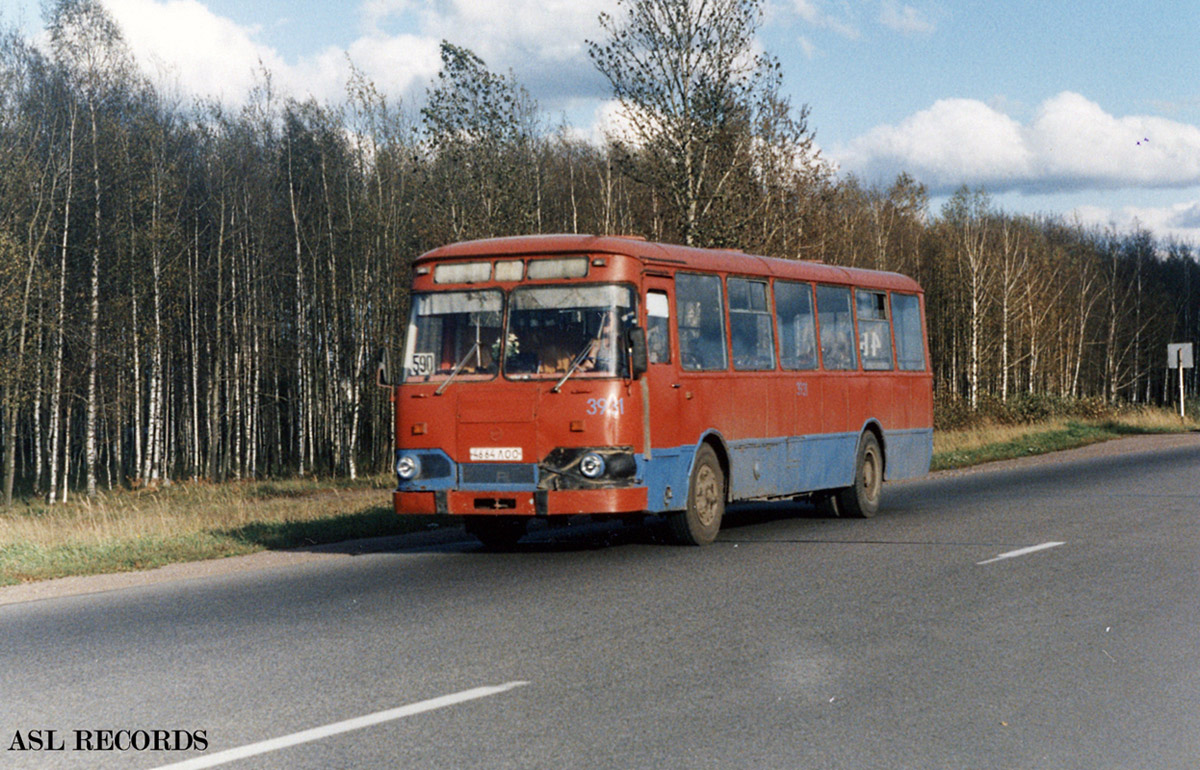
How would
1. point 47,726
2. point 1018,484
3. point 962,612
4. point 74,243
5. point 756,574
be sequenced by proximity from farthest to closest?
point 74,243 → point 1018,484 → point 756,574 → point 962,612 → point 47,726

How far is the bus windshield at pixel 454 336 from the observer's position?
12.9 metres

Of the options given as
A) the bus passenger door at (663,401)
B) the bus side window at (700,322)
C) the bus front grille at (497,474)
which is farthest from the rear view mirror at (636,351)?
the bus front grille at (497,474)

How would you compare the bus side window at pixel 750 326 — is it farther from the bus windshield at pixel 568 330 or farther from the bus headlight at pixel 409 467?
the bus headlight at pixel 409 467

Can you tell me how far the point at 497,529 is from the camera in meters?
14.2

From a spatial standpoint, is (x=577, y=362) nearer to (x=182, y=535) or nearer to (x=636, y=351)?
(x=636, y=351)

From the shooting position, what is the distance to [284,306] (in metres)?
51.4

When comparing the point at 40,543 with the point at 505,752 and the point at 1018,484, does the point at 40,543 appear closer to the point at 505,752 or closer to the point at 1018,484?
the point at 505,752

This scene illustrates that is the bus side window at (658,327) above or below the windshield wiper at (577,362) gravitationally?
above

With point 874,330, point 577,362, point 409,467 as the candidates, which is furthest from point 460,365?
point 874,330

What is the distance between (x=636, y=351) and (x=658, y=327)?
0.81 m

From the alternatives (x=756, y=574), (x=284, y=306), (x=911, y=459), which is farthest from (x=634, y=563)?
(x=284, y=306)

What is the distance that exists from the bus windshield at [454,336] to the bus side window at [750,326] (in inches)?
116

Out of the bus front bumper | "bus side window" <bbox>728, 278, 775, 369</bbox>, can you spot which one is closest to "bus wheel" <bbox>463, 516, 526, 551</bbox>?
the bus front bumper

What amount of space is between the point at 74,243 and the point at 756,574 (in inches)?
1288
